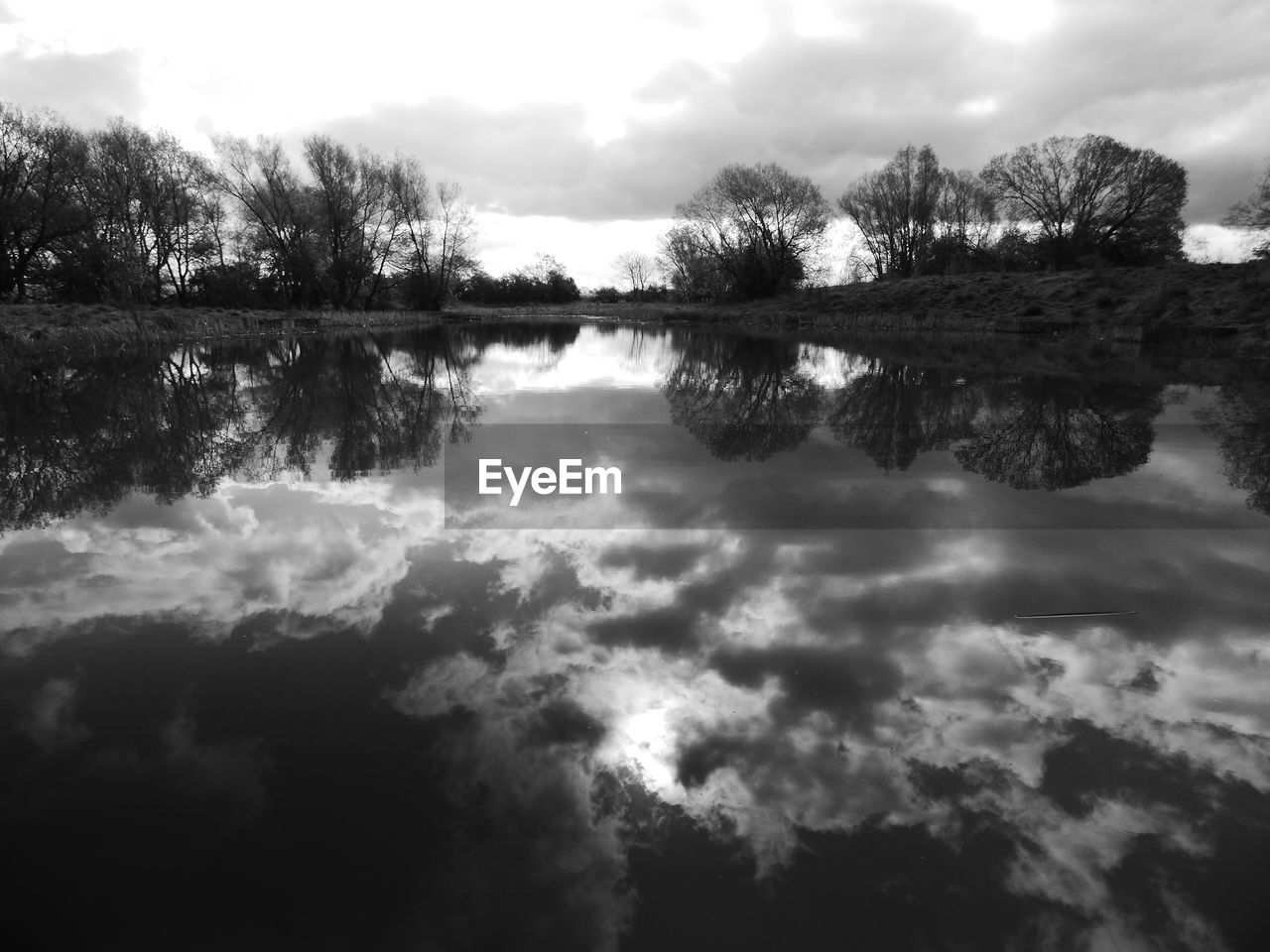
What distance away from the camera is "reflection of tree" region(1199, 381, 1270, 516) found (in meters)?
5.96

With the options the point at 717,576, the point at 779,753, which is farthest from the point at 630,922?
the point at 717,576

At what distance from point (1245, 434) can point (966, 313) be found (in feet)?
89.8

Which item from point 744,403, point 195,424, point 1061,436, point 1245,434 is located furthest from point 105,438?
point 1245,434

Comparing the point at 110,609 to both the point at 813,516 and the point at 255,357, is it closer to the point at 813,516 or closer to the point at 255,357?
the point at 813,516

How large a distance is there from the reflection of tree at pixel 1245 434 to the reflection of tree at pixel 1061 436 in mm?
646

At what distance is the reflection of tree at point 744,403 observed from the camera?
7648 mm

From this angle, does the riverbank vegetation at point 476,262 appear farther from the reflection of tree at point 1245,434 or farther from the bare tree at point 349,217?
the reflection of tree at point 1245,434

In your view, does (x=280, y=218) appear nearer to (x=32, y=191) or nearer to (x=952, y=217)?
(x=32, y=191)

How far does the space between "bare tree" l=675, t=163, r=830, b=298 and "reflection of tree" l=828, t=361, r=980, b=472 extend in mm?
41370

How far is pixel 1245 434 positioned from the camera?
790cm

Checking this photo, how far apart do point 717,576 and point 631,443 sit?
12.0 ft

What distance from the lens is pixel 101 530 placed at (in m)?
4.60

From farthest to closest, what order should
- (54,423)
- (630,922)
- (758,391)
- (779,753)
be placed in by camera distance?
(758,391) < (54,423) < (779,753) < (630,922)

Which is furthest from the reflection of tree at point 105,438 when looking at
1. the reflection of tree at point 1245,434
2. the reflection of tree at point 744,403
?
the reflection of tree at point 1245,434
